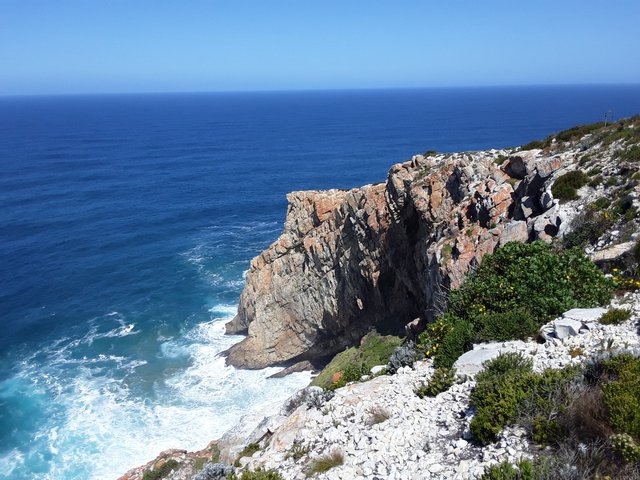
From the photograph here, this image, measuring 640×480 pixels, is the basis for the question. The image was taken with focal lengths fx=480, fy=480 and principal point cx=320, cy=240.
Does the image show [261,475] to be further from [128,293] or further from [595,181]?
[128,293]

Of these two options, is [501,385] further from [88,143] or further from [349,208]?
[88,143]

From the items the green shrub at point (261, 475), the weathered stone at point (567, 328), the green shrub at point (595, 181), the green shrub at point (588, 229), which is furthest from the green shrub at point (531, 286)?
the green shrub at point (261, 475)

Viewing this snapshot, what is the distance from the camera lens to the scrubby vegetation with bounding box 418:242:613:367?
1543 centimetres

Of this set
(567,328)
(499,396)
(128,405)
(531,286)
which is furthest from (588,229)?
(128,405)

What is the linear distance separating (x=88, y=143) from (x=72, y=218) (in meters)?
91.6

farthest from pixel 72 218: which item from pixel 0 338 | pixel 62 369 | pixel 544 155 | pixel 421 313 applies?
pixel 544 155

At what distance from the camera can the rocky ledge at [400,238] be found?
2589 centimetres

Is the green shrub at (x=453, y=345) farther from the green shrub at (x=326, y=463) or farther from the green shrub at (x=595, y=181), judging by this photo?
the green shrub at (x=595, y=181)

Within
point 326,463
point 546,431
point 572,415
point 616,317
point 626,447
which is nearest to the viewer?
point 626,447

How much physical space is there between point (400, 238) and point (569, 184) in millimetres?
16704

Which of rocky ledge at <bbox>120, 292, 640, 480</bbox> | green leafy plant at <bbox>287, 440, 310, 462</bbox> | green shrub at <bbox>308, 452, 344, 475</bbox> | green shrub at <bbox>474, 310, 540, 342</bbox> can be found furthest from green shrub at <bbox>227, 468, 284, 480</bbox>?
green shrub at <bbox>474, 310, 540, 342</bbox>

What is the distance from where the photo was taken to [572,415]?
944cm

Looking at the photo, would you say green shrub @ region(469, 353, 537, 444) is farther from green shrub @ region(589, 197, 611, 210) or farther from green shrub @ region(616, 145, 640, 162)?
green shrub @ region(616, 145, 640, 162)

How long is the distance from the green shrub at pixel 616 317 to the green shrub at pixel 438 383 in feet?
14.8
